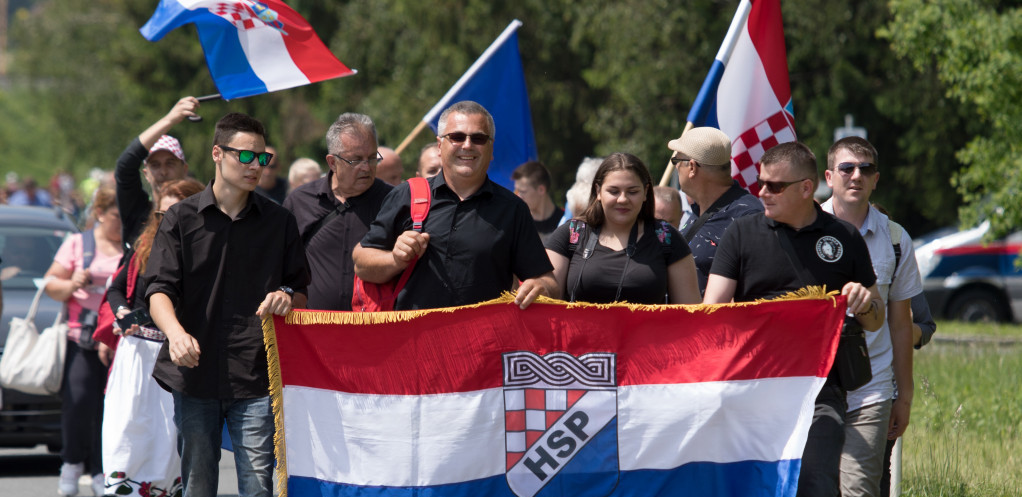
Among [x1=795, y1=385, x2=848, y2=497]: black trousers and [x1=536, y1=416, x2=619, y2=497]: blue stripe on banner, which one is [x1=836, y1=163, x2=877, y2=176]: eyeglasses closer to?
[x1=795, y1=385, x2=848, y2=497]: black trousers

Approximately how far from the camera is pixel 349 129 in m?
6.39

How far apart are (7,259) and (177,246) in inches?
205

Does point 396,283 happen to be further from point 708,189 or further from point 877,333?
point 877,333

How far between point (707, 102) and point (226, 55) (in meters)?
3.10

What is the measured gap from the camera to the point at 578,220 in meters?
5.66

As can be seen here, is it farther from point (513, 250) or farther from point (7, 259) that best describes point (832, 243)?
point (7, 259)

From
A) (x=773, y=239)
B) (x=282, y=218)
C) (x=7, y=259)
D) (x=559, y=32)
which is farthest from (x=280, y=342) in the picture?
(x=559, y=32)

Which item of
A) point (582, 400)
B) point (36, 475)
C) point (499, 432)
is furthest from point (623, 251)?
point (36, 475)

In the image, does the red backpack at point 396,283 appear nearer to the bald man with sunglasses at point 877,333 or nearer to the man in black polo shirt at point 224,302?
the man in black polo shirt at point 224,302

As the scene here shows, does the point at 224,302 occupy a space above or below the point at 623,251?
below

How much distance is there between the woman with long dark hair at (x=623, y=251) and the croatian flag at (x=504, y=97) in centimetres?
423

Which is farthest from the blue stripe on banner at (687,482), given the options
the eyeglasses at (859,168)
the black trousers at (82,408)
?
the black trousers at (82,408)

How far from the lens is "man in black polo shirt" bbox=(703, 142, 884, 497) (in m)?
5.07

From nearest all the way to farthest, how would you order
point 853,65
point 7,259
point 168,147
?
point 168,147
point 7,259
point 853,65
